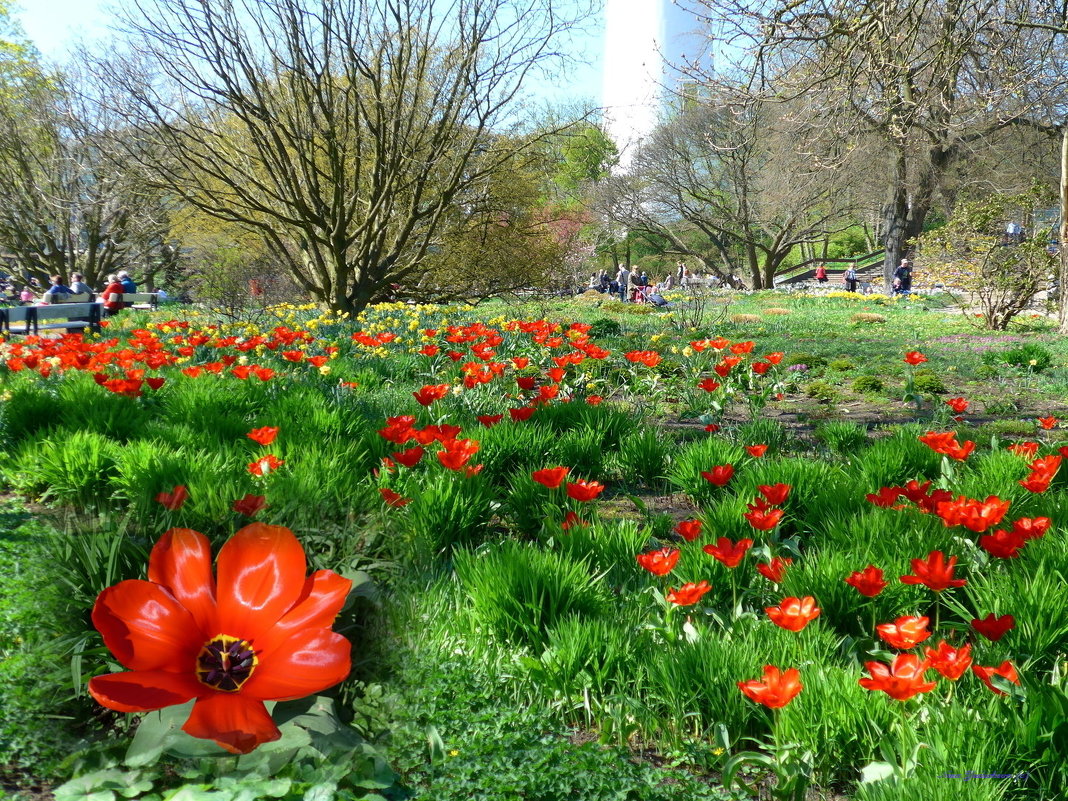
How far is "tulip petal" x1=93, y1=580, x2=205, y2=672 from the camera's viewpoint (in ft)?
3.31

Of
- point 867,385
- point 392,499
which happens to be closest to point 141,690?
point 392,499

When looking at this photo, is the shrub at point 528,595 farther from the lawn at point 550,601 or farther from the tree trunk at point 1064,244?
the tree trunk at point 1064,244

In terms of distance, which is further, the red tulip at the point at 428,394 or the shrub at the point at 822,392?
the shrub at the point at 822,392

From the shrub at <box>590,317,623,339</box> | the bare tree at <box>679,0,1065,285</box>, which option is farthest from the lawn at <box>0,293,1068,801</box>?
the shrub at <box>590,317,623,339</box>

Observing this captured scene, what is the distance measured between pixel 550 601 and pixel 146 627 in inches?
48.7

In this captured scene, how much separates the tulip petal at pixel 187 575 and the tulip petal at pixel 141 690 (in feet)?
0.31

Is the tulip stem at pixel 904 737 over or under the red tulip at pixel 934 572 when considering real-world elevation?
under

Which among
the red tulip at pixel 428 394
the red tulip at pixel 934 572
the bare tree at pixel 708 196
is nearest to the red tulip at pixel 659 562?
the red tulip at pixel 934 572

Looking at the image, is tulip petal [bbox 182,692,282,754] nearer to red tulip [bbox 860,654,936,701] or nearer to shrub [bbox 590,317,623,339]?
red tulip [bbox 860,654,936,701]

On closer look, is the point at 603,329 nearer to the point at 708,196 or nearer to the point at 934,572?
the point at 934,572

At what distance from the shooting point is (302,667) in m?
1.03

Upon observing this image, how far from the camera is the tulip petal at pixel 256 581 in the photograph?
43.3 inches

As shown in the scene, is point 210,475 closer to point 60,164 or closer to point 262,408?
point 262,408

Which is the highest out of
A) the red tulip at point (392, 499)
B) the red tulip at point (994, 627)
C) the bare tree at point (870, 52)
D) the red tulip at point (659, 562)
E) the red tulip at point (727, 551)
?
the bare tree at point (870, 52)
